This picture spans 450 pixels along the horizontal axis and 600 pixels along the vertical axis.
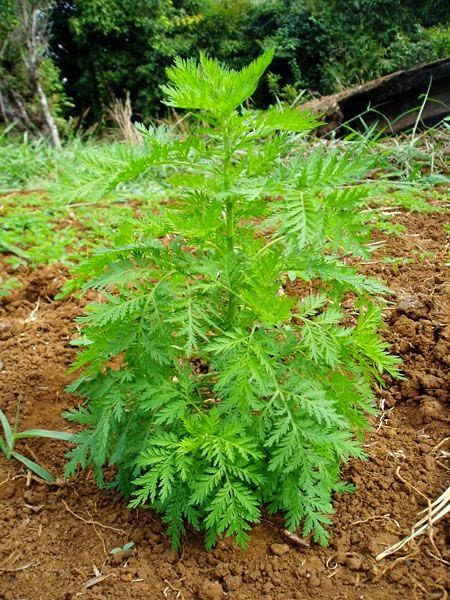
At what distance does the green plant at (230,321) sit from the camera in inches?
66.2

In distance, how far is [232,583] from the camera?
1.83 m

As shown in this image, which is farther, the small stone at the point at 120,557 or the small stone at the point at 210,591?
the small stone at the point at 120,557

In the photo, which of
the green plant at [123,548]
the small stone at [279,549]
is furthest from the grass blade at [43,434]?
the small stone at [279,549]

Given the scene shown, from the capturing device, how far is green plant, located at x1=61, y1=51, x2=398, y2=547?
168 centimetres

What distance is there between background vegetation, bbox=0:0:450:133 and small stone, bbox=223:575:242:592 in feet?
42.8

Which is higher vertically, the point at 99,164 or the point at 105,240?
the point at 99,164

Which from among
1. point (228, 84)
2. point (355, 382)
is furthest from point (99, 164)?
point (355, 382)

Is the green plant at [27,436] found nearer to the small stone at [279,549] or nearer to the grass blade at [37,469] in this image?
the grass blade at [37,469]

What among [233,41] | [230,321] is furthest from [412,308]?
[233,41]

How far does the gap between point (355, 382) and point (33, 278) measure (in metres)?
2.57

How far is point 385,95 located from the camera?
7539mm

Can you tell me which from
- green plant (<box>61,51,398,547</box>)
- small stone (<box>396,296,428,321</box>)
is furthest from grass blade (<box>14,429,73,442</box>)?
small stone (<box>396,296,428,321</box>)

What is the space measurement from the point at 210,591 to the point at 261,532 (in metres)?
0.30

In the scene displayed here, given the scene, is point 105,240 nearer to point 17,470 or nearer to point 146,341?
point 17,470
